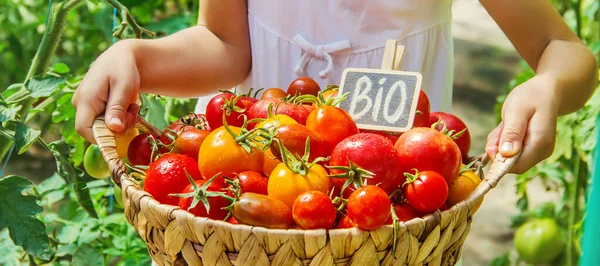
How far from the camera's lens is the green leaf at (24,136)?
4.00ft

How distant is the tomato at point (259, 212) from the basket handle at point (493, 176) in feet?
0.79

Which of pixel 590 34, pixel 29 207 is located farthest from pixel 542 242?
pixel 29 207

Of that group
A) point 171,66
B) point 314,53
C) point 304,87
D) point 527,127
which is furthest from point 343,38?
point 527,127

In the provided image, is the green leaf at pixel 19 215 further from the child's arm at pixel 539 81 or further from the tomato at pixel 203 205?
the child's arm at pixel 539 81

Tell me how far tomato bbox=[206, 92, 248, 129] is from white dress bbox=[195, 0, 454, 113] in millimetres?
301

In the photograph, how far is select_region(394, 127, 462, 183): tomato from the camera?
973 mm

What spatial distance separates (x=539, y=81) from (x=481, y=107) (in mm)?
2984

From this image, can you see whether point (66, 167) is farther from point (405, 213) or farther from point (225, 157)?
point (405, 213)

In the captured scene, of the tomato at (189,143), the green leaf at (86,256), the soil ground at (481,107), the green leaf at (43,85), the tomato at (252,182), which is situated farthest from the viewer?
the soil ground at (481,107)

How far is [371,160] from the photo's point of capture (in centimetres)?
94

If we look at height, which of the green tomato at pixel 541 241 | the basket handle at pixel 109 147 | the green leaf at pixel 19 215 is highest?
the basket handle at pixel 109 147

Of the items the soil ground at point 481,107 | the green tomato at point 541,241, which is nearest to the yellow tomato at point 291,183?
the green tomato at point 541,241

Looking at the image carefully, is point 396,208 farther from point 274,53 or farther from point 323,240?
point 274,53

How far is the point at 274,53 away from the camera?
1449 mm
